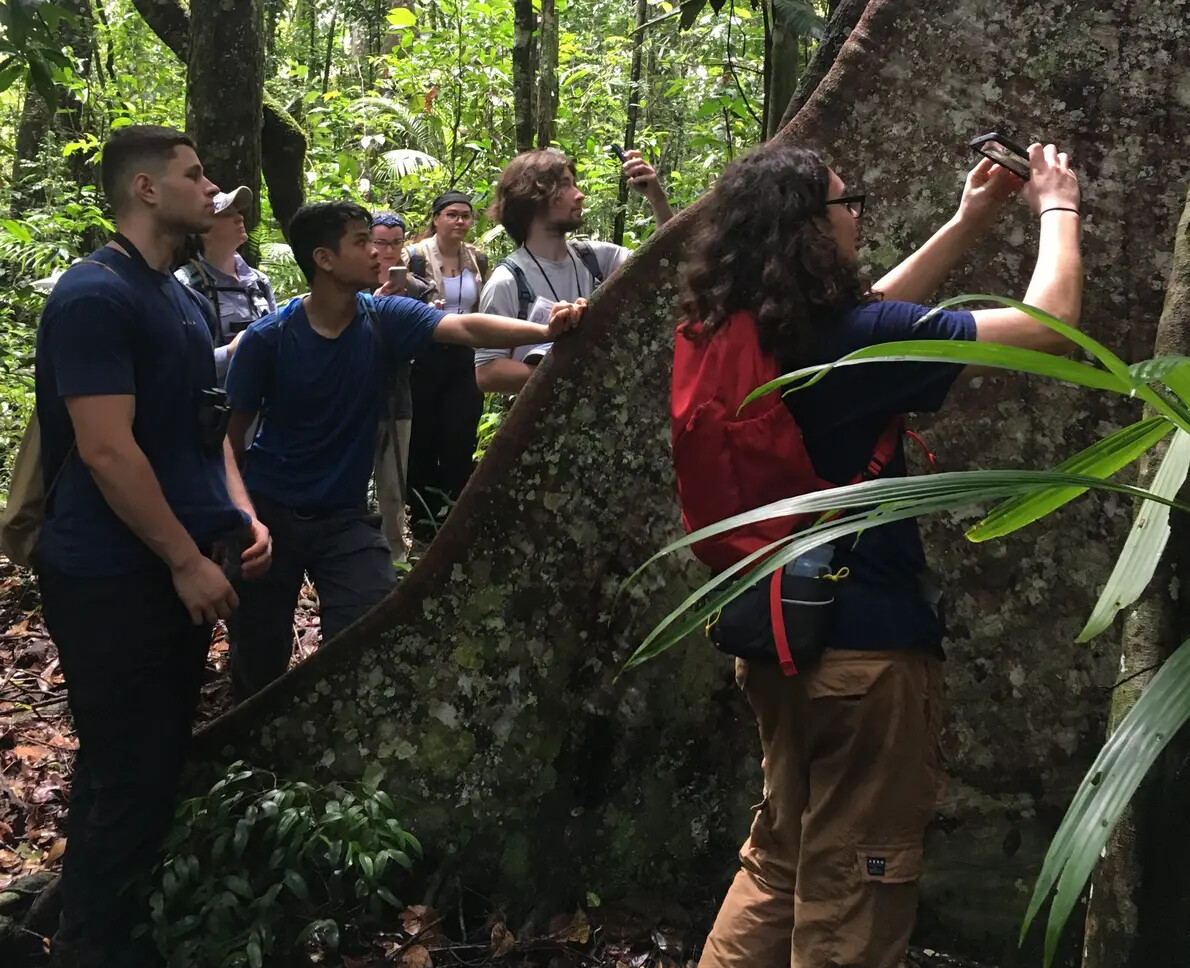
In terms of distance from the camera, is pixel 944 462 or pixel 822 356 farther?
pixel 944 462

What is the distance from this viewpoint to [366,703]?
10.9ft

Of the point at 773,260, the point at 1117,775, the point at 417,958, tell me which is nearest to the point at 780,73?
the point at 773,260

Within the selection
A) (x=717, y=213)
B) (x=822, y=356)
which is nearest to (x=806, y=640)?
(x=822, y=356)

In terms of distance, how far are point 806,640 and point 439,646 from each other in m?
1.43

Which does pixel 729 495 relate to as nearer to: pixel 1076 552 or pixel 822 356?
pixel 822 356

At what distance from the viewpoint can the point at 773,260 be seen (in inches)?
87.4

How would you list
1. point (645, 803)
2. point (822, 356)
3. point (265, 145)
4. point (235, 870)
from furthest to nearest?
1. point (265, 145)
2. point (645, 803)
3. point (235, 870)
4. point (822, 356)

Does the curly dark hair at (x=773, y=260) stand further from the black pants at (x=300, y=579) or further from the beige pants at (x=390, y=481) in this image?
the beige pants at (x=390, y=481)

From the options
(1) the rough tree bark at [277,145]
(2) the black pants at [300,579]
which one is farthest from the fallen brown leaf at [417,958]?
(1) the rough tree bark at [277,145]

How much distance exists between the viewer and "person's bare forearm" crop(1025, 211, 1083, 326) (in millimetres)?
2176

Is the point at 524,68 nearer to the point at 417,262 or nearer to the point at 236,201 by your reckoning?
the point at 417,262

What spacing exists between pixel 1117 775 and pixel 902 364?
115 centimetres

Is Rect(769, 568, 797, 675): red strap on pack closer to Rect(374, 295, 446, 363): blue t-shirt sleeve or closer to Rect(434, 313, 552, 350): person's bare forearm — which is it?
Rect(434, 313, 552, 350): person's bare forearm

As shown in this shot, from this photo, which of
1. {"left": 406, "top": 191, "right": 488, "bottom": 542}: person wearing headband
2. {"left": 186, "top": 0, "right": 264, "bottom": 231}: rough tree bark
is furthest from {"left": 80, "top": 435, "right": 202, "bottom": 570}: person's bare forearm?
{"left": 186, "top": 0, "right": 264, "bottom": 231}: rough tree bark
